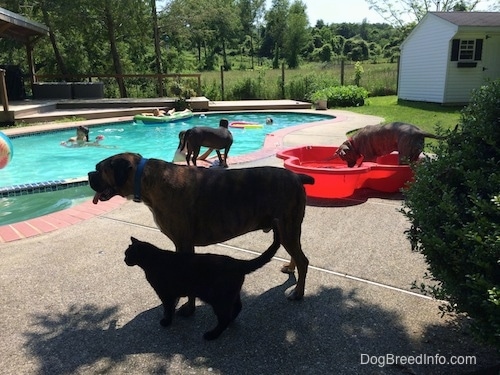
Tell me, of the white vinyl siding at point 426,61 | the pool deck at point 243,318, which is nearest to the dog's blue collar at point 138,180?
the pool deck at point 243,318

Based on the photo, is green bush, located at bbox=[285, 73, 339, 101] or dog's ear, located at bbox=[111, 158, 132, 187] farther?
green bush, located at bbox=[285, 73, 339, 101]

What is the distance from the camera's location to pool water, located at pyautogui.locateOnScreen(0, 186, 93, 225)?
631 centimetres

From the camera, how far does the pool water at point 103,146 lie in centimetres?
1033

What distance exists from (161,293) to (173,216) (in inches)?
22.0

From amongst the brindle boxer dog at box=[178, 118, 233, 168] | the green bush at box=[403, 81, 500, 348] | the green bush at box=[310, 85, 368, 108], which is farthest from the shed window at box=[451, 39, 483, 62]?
the green bush at box=[403, 81, 500, 348]

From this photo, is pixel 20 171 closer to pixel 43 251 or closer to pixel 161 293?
pixel 43 251

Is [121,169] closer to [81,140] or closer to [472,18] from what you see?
[81,140]

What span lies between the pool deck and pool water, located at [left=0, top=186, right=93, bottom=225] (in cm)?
167

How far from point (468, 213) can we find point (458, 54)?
20.3 meters

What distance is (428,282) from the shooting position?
12.1 feet

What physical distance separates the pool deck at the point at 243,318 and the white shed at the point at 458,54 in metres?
17.8

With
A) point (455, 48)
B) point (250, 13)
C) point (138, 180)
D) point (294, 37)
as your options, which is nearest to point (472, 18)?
point (455, 48)

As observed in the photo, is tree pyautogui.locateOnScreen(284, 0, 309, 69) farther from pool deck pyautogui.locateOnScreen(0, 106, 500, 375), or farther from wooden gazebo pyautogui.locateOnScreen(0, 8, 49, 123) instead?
pool deck pyautogui.locateOnScreen(0, 106, 500, 375)

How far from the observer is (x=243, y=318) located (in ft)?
10.3
